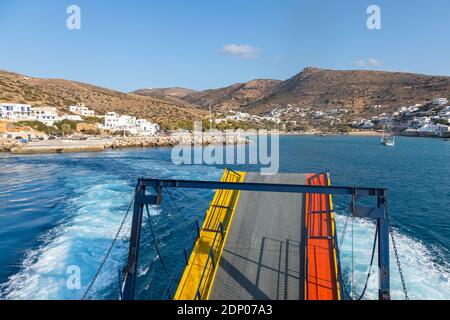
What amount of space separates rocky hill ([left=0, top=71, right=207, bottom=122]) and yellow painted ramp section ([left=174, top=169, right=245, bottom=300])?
120m

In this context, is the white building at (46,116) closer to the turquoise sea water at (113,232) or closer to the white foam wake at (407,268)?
the turquoise sea water at (113,232)

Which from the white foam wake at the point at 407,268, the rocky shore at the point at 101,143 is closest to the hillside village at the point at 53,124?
the rocky shore at the point at 101,143

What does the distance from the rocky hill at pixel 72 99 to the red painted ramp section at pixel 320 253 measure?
399 feet

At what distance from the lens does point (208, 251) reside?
12773mm

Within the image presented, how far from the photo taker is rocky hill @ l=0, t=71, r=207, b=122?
11881 cm

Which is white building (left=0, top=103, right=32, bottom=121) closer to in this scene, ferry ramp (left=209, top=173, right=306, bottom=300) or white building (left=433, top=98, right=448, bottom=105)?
ferry ramp (left=209, top=173, right=306, bottom=300)

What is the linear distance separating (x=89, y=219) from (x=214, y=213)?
11051 millimetres

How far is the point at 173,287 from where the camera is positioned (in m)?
13.2

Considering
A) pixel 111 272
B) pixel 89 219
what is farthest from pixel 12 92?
pixel 111 272

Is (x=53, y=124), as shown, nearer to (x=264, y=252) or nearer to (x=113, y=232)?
(x=113, y=232)

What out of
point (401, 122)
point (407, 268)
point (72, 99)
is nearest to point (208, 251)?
point (407, 268)

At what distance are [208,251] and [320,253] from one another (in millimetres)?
4692

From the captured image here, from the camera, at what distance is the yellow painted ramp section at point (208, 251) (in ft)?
34.9
